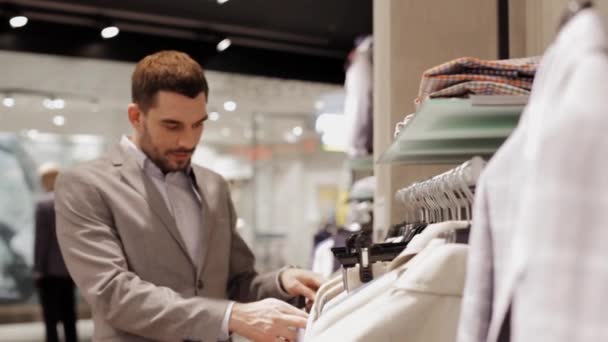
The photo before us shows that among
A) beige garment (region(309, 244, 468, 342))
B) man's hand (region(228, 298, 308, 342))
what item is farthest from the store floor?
beige garment (region(309, 244, 468, 342))

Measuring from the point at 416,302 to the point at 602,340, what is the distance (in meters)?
0.44

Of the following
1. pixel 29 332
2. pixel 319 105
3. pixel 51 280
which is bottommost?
pixel 29 332

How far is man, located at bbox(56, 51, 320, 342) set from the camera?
186cm

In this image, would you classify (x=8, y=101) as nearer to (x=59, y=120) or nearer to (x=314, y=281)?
(x=59, y=120)

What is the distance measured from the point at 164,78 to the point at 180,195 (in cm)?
35

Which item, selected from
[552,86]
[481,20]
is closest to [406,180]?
[481,20]

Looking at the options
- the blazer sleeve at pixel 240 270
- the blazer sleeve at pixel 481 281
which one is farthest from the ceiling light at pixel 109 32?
the blazer sleeve at pixel 481 281

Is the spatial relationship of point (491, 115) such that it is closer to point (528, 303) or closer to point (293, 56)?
point (528, 303)

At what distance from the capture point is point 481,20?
8.19 ft

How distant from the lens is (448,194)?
1.56 meters

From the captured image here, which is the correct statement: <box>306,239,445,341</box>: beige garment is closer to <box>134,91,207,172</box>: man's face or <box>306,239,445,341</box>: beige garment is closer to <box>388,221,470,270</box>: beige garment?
<box>388,221,470,270</box>: beige garment

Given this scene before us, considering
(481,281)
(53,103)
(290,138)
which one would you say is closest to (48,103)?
(53,103)

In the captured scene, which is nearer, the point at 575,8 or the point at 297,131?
the point at 575,8

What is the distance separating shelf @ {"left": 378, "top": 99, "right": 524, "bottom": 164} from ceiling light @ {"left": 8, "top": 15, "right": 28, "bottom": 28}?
4.06 m
